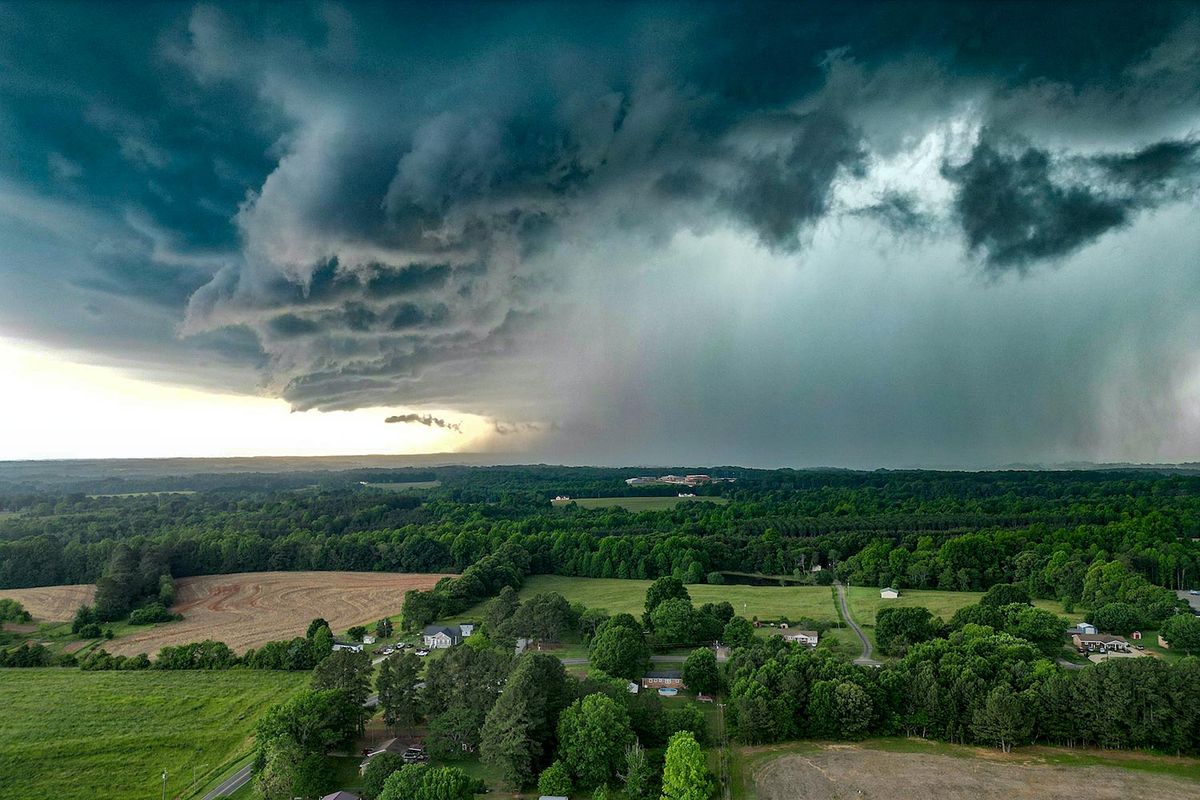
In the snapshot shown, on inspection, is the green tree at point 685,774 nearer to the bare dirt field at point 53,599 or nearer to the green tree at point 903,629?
the green tree at point 903,629

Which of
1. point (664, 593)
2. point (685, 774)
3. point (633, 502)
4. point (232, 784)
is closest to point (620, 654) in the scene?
point (685, 774)

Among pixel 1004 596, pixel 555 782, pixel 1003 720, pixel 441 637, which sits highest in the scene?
pixel 1004 596

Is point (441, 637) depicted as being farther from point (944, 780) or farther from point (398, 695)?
point (944, 780)

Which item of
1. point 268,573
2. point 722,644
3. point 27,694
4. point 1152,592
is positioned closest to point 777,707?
point 722,644

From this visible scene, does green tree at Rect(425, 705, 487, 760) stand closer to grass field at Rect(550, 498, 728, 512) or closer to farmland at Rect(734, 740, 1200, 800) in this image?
farmland at Rect(734, 740, 1200, 800)

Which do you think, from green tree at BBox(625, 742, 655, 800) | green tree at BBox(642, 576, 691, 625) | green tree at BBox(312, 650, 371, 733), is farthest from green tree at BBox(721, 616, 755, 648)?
green tree at BBox(312, 650, 371, 733)

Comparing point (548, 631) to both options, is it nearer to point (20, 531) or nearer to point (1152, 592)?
point (1152, 592)
